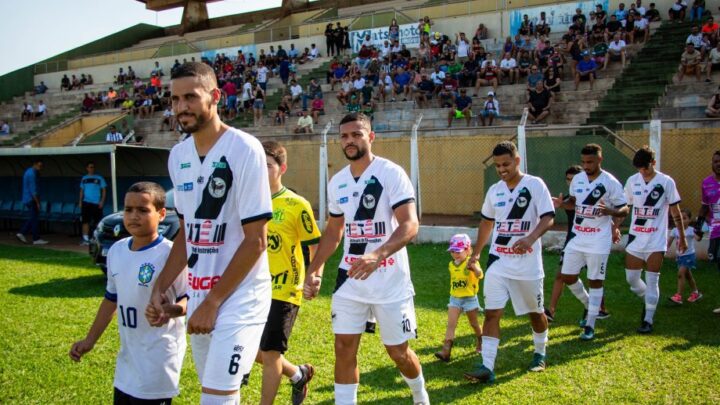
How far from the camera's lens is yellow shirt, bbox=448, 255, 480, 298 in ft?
21.8

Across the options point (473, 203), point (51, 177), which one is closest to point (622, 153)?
point (473, 203)

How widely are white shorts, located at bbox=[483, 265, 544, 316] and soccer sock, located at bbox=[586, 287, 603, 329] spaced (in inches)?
61.1

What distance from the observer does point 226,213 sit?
127 inches

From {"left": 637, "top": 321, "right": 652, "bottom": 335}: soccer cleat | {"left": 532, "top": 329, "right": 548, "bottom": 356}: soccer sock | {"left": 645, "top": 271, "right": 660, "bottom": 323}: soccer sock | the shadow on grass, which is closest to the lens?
{"left": 532, "top": 329, "right": 548, "bottom": 356}: soccer sock

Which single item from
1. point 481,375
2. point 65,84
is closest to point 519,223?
point 481,375

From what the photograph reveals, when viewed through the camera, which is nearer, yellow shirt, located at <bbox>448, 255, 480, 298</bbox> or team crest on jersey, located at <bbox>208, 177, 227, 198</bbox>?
team crest on jersey, located at <bbox>208, 177, 227, 198</bbox>

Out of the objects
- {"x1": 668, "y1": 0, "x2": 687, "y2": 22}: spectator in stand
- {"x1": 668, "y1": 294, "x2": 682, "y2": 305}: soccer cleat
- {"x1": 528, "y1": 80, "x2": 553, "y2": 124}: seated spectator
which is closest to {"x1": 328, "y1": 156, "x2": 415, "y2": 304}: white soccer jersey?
{"x1": 668, "y1": 294, "x2": 682, "y2": 305}: soccer cleat

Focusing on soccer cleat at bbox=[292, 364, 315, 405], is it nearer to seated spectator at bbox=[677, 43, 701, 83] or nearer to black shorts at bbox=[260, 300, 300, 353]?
black shorts at bbox=[260, 300, 300, 353]

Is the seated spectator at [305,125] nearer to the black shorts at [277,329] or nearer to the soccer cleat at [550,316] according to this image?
the soccer cleat at [550,316]

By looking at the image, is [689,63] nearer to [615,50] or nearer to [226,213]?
[615,50]

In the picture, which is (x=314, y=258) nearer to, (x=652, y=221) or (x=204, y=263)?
(x=204, y=263)

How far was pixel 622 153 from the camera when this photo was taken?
14047 millimetres

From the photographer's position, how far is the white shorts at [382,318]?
4.58 metres

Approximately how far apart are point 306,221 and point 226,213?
194 cm
